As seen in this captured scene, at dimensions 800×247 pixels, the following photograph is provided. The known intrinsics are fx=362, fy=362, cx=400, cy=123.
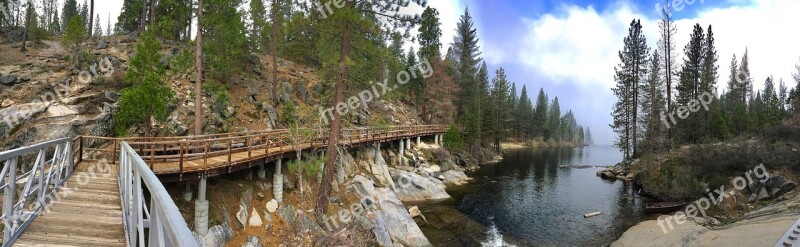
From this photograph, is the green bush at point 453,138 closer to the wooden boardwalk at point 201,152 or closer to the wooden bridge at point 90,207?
the wooden boardwalk at point 201,152

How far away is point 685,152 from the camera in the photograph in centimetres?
2666

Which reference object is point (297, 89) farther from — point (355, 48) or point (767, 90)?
point (767, 90)

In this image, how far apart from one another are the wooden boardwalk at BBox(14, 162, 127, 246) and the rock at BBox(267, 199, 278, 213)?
247 inches

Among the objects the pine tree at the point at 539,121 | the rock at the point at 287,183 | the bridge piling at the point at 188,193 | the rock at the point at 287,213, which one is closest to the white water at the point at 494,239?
the rock at the point at 287,213

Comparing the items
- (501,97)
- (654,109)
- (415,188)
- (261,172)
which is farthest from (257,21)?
(501,97)

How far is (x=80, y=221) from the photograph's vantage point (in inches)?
188

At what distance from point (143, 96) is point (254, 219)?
692 centimetres

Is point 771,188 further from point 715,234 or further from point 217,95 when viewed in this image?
point 217,95

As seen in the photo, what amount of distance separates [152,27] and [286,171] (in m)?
8.45

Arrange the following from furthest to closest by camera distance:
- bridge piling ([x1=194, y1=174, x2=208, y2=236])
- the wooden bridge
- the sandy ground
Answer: the sandy ground, bridge piling ([x1=194, y1=174, x2=208, y2=236]), the wooden bridge

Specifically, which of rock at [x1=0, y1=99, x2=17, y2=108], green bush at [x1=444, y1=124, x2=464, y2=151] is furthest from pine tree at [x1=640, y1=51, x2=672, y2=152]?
rock at [x1=0, y1=99, x2=17, y2=108]

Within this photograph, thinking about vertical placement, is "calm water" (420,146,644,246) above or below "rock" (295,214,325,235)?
below

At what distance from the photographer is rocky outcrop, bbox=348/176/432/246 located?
1452 centimetres

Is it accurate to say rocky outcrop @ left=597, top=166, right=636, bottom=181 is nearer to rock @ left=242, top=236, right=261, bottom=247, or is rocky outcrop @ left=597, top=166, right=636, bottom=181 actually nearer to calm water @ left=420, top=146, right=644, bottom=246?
calm water @ left=420, top=146, right=644, bottom=246
